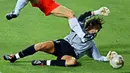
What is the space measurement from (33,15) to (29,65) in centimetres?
361

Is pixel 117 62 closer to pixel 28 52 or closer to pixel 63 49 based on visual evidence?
pixel 63 49

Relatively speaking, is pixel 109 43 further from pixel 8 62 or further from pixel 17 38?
pixel 8 62

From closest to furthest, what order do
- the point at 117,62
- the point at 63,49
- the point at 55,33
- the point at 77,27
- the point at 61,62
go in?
the point at 117,62
the point at 77,27
the point at 61,62
the point at 63,49
the point at 55,33

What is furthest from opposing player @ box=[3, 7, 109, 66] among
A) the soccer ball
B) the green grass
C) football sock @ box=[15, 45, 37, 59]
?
the soccer ball

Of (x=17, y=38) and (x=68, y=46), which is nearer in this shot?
(x=68, y=46)

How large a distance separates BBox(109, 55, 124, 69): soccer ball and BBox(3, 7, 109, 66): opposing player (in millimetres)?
330

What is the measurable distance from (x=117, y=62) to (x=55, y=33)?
9.04 feet

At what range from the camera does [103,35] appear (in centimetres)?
847

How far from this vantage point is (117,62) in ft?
19.6

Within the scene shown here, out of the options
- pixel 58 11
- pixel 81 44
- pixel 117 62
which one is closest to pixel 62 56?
pixel 81 44

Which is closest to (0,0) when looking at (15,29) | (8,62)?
(15,29)

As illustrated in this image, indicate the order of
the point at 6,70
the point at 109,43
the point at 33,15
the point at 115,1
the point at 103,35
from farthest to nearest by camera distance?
the point at 115,1 < the point at 33,15 < the point at 103,35 < the point at 109,43 < the point at 6,70

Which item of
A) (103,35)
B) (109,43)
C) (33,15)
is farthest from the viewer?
(33,15)

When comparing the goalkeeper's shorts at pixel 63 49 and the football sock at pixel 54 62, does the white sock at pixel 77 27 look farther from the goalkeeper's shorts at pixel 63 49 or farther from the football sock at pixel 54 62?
the football sock at pixel 54 62
